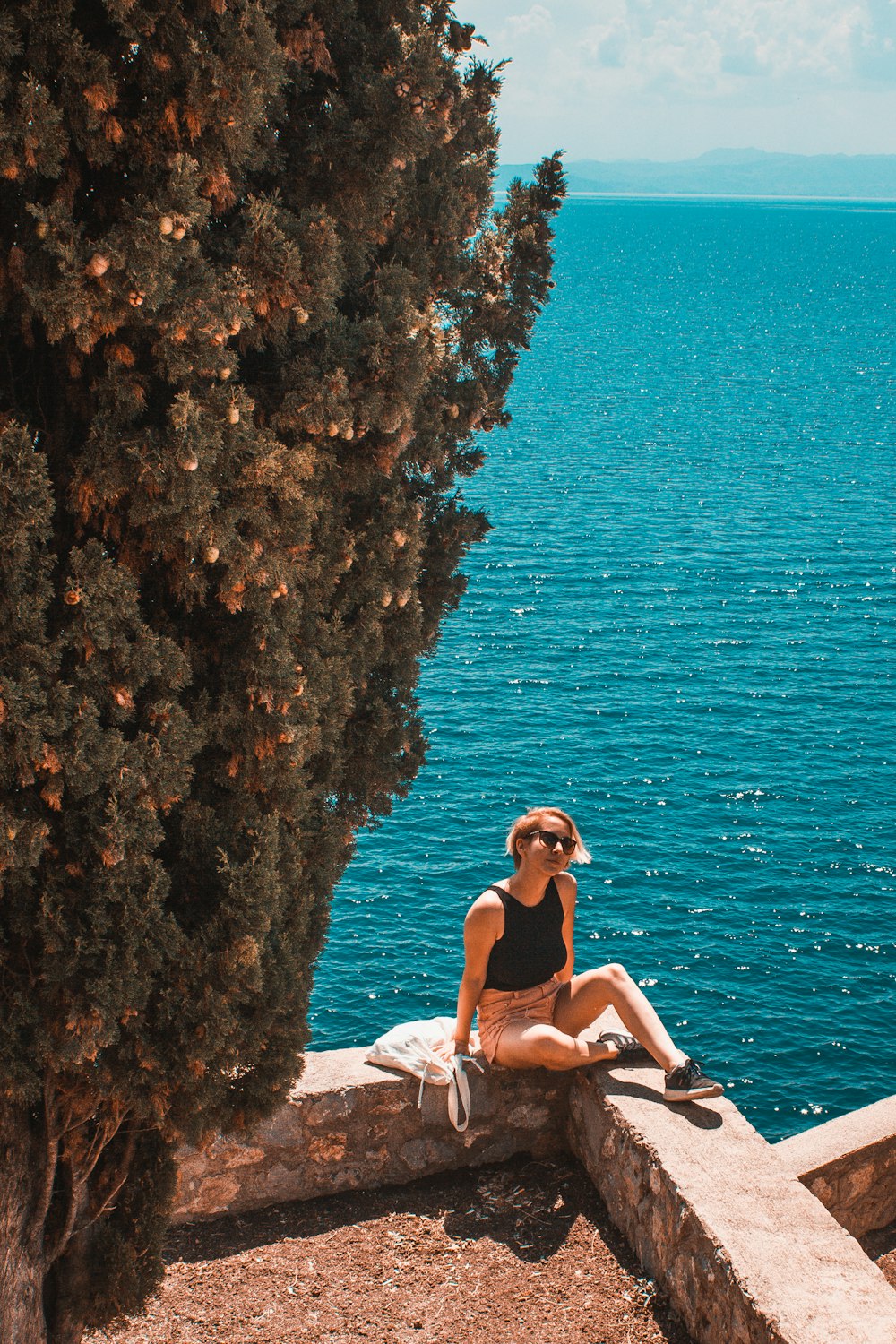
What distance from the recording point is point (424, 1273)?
675cm

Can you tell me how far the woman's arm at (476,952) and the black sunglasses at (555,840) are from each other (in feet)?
1.31

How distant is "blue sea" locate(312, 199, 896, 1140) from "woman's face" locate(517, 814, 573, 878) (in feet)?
34.5

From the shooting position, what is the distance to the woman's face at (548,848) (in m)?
7.15

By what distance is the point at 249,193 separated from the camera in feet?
17.4

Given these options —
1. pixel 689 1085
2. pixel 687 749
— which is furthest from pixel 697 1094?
pixel 687 749

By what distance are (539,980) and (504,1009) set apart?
0.25 m

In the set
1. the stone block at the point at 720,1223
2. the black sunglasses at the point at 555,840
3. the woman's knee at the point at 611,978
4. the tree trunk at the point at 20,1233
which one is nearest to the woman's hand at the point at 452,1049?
the stone block at the point at 720,1223

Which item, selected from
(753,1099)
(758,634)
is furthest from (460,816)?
(758,634)

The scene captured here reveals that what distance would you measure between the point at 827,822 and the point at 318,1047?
410 inches

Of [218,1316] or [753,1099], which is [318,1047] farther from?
[218,1316]

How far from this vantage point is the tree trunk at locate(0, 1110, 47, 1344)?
18.2 feet

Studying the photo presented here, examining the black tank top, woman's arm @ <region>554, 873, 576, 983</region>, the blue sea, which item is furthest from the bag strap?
the blue sea

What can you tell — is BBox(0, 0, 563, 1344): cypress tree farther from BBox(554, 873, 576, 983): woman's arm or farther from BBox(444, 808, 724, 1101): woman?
BBox(554, 873, 576, 983): woman's arm

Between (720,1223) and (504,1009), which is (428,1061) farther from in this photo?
(720,1223)
